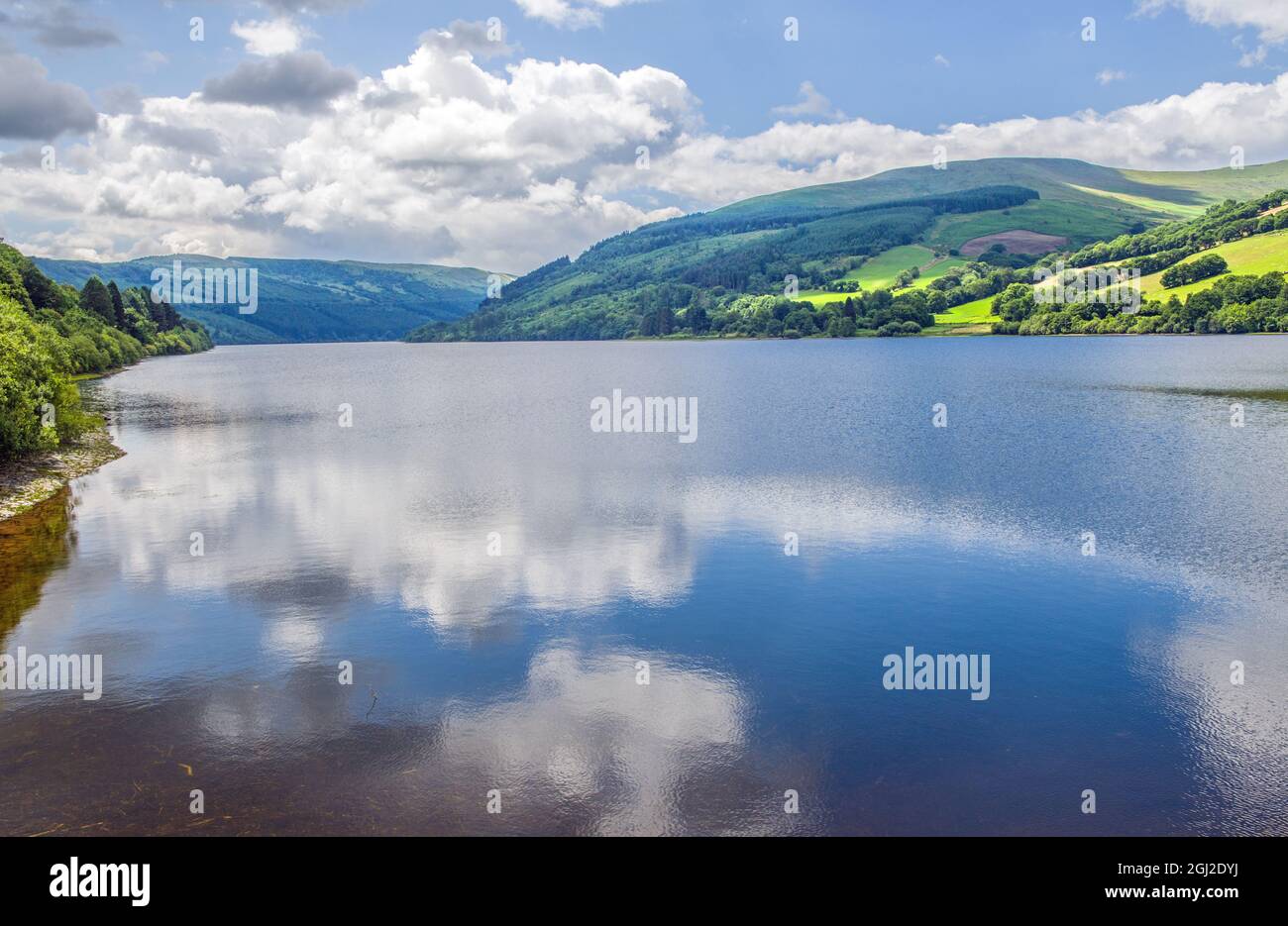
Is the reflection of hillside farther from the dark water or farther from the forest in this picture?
the forest

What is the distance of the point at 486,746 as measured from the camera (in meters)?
18.9

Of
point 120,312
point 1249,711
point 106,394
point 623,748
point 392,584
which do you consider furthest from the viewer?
point 120,312

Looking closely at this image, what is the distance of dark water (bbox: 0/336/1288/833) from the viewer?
55.6 ft

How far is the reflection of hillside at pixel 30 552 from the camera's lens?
29.4 meters

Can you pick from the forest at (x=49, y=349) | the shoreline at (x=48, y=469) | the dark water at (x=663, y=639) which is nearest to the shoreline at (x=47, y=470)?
the shoreline at (x=48, y=469)

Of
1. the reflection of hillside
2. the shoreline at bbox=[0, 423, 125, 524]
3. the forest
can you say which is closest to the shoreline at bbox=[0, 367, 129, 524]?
the shoreline at bbox=[0, 423, 125, 524]

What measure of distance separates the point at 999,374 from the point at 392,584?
10737 cm

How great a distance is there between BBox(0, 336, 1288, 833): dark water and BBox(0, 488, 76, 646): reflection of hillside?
23 cm

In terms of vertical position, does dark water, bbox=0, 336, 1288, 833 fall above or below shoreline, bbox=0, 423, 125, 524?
below

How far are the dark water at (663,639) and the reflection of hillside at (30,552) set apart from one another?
0.23 metres

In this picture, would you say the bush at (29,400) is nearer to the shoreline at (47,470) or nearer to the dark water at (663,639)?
the shoreline at (47,470)
